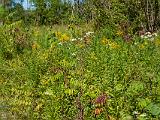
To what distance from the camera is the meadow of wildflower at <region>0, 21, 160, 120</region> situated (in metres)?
5.71

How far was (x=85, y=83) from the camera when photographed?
6.70m

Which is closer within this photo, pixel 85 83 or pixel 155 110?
pixel 155 110

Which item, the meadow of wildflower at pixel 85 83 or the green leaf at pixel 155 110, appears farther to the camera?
the meadow of wildflower at pixel 85 83

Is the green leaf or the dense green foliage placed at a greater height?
the green leaf

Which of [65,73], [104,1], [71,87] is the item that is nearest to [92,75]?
[65,73]

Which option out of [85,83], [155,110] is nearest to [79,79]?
[85,83]

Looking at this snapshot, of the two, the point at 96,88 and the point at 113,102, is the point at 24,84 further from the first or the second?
the point at 113,102

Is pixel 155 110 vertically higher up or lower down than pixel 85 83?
higher up

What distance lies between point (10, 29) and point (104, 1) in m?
5.05

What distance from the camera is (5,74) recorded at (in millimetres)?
10070

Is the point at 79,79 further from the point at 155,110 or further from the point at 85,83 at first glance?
the point at 155,110

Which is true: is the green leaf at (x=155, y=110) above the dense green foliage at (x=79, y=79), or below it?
above

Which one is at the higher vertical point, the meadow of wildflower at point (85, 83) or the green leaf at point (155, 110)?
the green leaf at point (155, 110)

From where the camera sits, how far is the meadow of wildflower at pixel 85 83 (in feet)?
18.7
